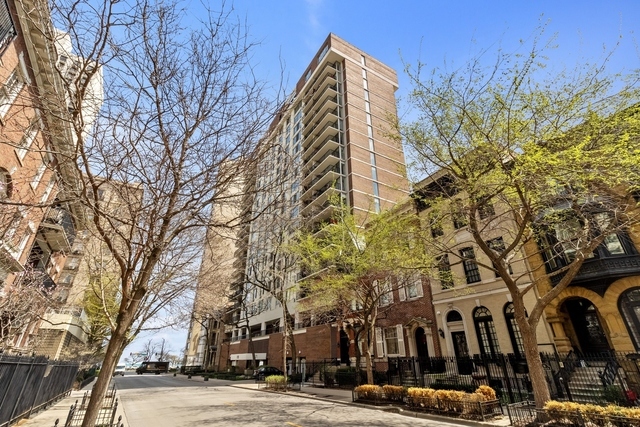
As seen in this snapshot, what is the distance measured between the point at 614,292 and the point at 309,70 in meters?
52.9

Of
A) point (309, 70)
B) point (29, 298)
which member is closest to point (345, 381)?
point (29, 298)

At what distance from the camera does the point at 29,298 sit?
13523mm

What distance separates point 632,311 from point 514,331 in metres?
5.57

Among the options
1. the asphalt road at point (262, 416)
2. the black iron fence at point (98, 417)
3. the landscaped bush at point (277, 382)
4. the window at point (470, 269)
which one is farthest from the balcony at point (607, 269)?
the black iron fence at point (98, 417)

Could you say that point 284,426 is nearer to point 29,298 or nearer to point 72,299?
point 29,298

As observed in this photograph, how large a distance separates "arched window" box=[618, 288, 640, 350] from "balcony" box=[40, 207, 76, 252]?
101 feet

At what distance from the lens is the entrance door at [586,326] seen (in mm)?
16953

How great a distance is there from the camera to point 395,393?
1423 centimetres

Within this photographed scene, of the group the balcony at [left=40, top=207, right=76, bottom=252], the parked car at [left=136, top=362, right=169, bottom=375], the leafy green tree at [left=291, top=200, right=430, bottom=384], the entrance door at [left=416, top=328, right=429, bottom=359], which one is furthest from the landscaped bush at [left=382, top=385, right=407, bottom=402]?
the parked car at [left=136, top=362, right=169, bottom=375]

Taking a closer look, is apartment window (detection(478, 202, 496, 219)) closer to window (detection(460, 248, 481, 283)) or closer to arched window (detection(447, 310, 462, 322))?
window (detection(460, 248, 481, 283))

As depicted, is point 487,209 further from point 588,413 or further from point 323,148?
point 323,148

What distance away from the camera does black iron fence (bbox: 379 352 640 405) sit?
12.2 m

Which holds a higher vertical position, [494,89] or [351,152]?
[351,152]

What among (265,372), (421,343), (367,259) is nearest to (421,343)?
(421,343)
